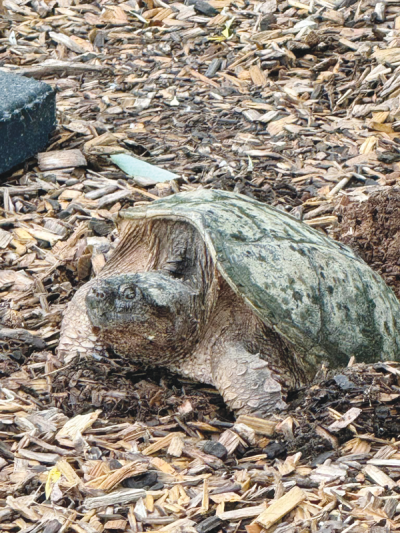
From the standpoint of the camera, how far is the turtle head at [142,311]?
3.11m

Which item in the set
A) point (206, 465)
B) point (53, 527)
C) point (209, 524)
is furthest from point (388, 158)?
point (53, 527)

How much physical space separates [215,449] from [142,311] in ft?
2.08

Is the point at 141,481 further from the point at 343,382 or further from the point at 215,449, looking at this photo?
the point at 343,382

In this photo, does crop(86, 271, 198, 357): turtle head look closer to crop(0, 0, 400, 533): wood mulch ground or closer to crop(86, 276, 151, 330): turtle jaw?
crop(86, 276, 151, 330): turtle jaw

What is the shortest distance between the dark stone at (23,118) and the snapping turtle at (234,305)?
6.14 feet

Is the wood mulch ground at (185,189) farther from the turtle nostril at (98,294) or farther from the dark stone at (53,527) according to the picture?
the turtle nostril at (98,294)

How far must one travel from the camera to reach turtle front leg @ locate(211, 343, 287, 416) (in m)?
3.19

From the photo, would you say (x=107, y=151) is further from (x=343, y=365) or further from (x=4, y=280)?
(x=343, y=365)

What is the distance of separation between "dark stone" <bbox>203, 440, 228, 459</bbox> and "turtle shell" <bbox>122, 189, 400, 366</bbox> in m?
0.58

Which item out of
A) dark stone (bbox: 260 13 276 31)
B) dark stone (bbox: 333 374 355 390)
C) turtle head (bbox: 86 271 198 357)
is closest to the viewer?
dark stone (bbox: 333 374 355 390)

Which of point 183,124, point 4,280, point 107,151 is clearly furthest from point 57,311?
point 183,124

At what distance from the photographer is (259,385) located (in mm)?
Result: 3205

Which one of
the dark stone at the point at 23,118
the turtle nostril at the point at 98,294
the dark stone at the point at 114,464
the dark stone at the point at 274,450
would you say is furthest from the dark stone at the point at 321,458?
the dark stone at the point at 23,118

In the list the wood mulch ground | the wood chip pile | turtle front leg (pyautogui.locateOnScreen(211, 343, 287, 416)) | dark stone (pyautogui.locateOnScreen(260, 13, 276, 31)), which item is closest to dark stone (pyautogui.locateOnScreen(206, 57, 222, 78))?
the wood mulch ground
